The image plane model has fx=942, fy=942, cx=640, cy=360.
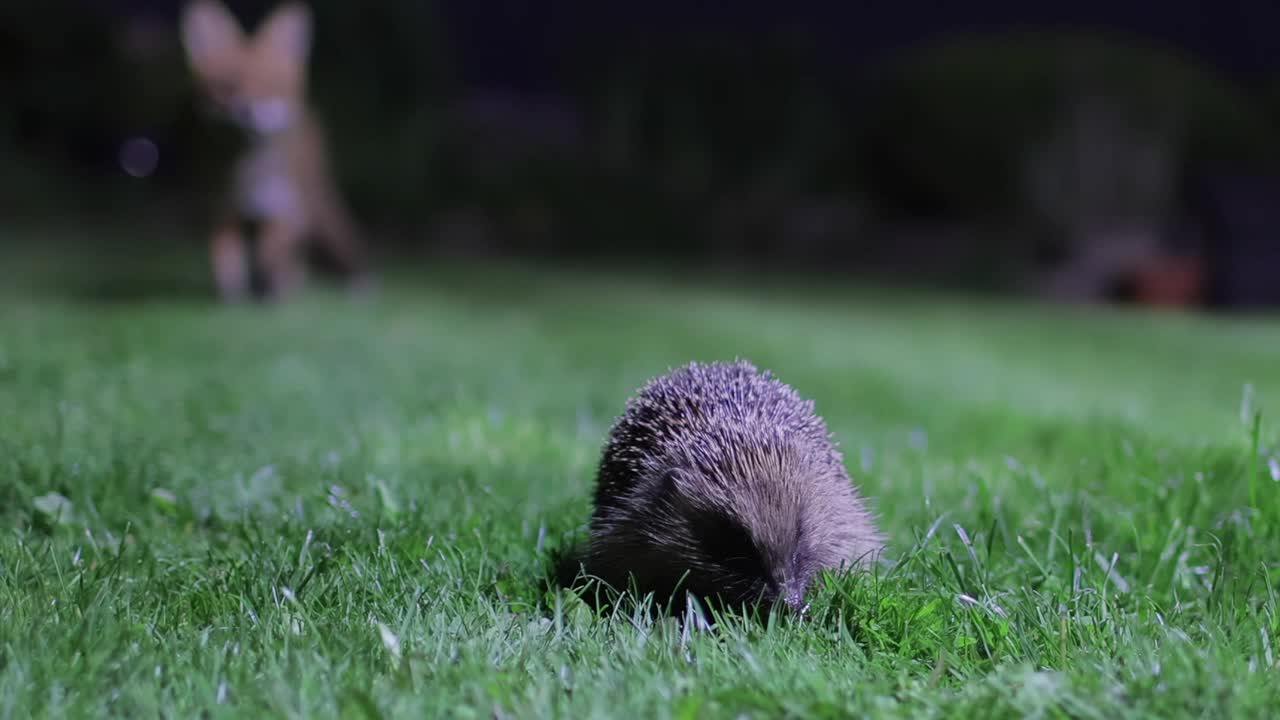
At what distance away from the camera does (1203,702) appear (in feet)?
5.08

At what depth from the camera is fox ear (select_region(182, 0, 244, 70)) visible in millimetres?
7285

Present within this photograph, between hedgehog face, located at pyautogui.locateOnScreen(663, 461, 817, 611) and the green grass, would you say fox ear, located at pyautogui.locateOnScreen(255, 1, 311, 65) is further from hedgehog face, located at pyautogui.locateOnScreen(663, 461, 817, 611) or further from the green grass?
hedgehog face, located at pyautogui.locateOnScreen(663, 461, 817, 611)

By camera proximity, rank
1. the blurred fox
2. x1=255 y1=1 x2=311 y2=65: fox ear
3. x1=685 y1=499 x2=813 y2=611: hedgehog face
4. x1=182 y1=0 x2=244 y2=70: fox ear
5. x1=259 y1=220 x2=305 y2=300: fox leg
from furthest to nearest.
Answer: x1=259 y1=220 x2=305 y2=300: fox leg → x1=255 y1=1 x2=311 y2=65: fox ear → the blurred fox → x1=182 y1=0 x2=244 y2=70: fox ear → x1=685 y1=499 x2=813 y2=611: hedgehog face

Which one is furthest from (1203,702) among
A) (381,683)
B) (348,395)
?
(348,395)

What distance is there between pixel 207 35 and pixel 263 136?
87 cm

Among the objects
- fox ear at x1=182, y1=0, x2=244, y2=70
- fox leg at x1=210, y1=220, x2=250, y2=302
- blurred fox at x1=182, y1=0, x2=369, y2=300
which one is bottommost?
fox leg at x1=210, y1=220, x2=250, y2=302

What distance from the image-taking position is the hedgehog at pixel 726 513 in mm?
2133

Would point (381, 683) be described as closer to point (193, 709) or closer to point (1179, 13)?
point (193, 709)

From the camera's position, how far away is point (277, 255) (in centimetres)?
827

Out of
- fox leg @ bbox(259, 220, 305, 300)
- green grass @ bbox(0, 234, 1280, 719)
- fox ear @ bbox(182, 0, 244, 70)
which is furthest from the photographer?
fox leg @ bbox(259, 220, 305, 300)

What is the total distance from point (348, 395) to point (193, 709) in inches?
130

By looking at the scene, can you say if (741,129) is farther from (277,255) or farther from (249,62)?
(249,62)

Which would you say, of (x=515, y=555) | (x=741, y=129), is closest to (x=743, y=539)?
(x=515, y=555)

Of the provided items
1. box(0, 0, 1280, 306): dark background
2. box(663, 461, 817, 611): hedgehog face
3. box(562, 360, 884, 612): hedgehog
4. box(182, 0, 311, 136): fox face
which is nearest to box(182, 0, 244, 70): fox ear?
box(182, 0, 311, 136): fox face
